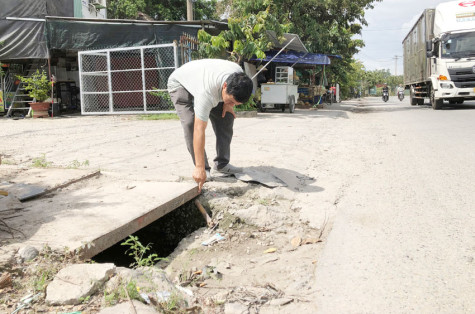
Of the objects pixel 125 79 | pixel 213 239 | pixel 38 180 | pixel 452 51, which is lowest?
pixel 213 239

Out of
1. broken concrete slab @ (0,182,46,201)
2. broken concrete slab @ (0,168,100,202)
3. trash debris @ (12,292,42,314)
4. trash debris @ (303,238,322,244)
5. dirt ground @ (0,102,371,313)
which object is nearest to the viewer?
trash debris @ (12,292,42,314)

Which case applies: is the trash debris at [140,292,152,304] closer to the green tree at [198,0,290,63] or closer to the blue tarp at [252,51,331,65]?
the green tree at [198,0,290,63]

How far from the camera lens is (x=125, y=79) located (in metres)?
15.1

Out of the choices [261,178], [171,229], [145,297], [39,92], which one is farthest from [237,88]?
[39,92]

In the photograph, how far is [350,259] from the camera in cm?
246

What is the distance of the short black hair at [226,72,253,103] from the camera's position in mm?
3221

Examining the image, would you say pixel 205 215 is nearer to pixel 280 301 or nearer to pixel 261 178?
pixel 261 178

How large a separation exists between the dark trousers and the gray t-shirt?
128mm

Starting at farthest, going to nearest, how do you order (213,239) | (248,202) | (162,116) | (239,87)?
1. (162,116)
2. (248,202)
3. (239,87)
4. (213,239)

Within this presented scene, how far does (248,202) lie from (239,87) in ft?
3.47

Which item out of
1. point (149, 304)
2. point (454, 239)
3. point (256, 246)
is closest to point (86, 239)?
point (149, 304)

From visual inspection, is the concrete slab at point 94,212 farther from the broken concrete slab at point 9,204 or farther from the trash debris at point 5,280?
the trash debris at point 5,280

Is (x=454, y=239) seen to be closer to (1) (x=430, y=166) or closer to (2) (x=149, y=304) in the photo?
(2) (x=149, y=304)

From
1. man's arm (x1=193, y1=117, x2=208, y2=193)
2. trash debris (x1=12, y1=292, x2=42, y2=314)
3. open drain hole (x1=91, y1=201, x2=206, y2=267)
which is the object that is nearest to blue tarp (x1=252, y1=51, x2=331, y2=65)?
open drain hole (x1=91, y1=201, x2=206, y2=267)
